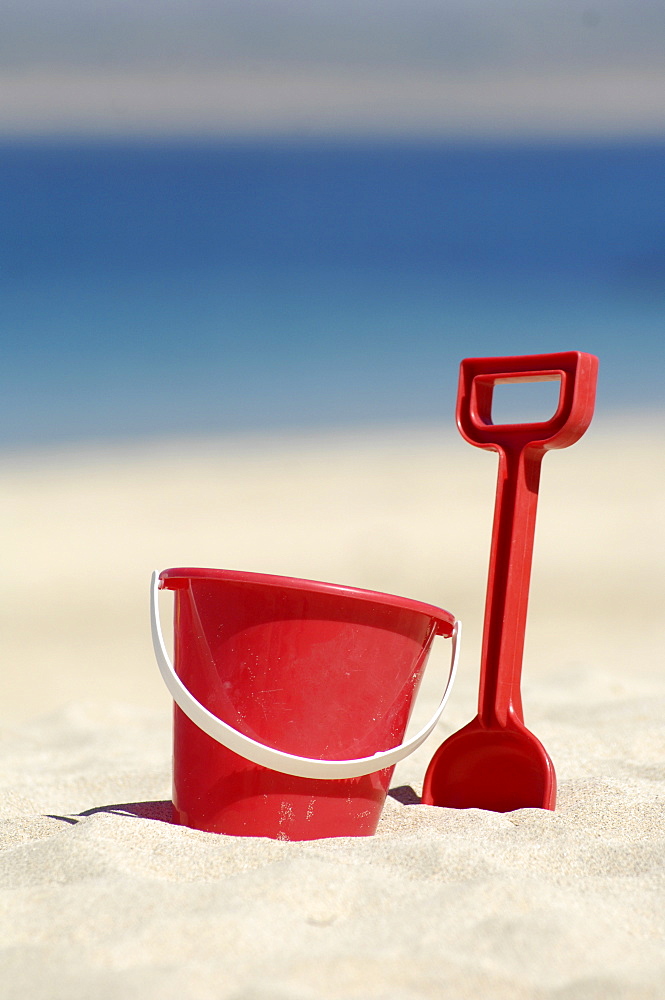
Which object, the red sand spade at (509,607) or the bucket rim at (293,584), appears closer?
the bucket rim at (293,584)

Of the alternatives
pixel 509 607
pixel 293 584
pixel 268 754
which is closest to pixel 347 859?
pixel 268 754

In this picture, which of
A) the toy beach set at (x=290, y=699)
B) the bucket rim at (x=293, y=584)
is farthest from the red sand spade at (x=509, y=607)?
the bucket rim at (x=293, y=584)

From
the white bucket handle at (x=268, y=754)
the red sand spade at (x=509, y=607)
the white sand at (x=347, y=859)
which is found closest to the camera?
the white sand at (x=347, y=859)

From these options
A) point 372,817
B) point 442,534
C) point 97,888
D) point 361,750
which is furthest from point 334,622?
point 442,534

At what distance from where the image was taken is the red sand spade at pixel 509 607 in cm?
156

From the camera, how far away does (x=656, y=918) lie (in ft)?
3.35

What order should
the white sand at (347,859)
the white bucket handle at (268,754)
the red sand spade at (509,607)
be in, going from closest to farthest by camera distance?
1. the white sand at (347,859)
2. the white bucket handle at (268,754)
3. the red sand spade at (509,607)

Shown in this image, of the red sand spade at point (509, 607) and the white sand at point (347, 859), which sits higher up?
the red sand spade at point (509, 607)

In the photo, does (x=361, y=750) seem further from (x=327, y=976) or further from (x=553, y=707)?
(x=553, y=707)

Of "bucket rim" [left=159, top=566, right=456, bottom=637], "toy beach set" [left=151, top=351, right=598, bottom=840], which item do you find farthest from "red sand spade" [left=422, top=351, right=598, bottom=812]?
"bucket rim" [left=159, top=566, right=456, bottom=637]

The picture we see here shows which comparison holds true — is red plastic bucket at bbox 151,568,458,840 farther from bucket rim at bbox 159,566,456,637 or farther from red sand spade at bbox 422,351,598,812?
red sand spade at bbox 422,351,598,812

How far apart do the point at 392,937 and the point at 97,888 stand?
354mm

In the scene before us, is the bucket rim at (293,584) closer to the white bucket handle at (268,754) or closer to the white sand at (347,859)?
the white bucket handle at (268,754)

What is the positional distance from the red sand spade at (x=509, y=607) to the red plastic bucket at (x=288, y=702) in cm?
20
